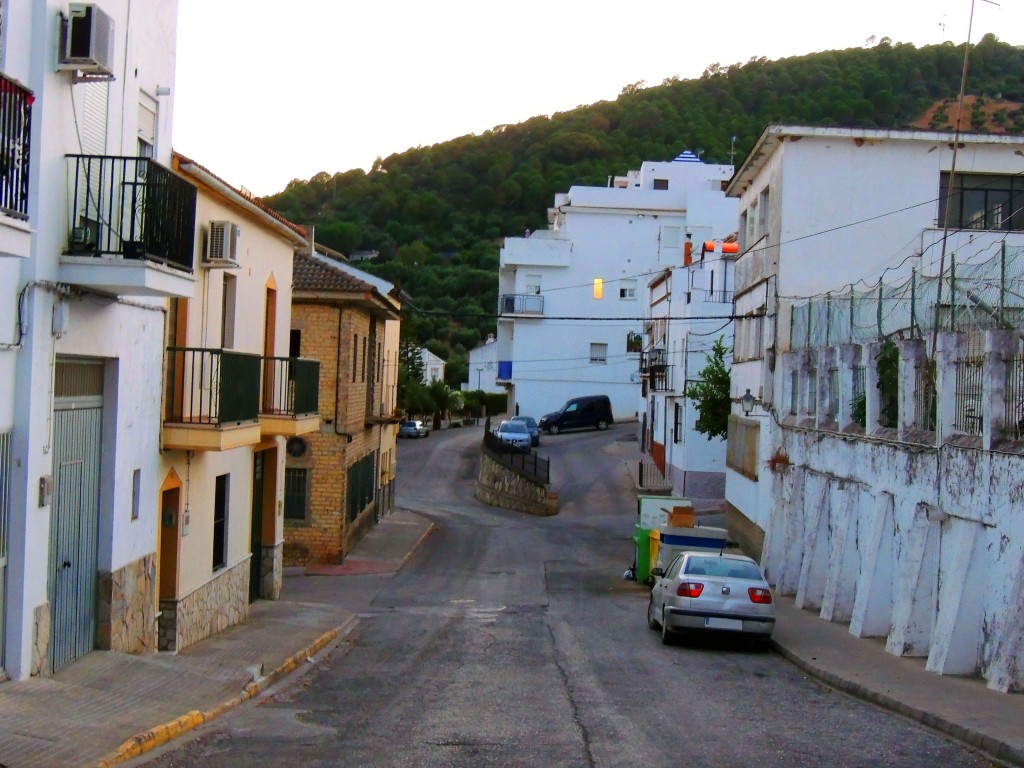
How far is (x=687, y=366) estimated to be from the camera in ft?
158

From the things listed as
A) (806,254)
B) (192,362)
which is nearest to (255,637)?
(192,362)

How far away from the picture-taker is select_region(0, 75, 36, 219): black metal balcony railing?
8938 millimetres

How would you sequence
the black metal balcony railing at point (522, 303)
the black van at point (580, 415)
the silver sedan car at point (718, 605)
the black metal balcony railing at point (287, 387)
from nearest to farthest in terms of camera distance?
the silver sedan car at point (718, 605), the black metal balcony railing at point (287, 387), the black van at point (580, 415), the black metal balcony railing at point (522, 303)

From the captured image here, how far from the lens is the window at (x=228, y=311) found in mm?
16953

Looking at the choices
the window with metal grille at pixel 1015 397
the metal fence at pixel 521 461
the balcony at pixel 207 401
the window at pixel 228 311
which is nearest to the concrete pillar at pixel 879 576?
the window with metal grille at pixel 1015 397

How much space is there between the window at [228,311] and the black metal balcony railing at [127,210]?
186 inches

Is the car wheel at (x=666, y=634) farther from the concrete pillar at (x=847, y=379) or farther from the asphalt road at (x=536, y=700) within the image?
the concrete pillar at (x=847, y=379)

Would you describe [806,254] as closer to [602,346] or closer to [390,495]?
[390,495]

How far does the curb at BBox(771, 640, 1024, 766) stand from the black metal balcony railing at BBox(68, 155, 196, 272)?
29.5 ft

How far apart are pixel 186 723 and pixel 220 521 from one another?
7415 mm

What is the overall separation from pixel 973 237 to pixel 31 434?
81.7ft

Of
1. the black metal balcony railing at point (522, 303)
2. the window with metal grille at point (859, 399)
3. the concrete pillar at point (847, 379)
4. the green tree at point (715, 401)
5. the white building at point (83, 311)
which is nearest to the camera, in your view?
the white building at point (83, 311)

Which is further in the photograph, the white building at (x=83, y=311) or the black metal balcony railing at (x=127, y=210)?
the black metal balcony railing at (x=127, y=210)

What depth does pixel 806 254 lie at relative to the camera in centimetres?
2864
